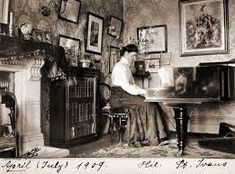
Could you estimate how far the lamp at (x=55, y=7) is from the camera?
64.5 inches

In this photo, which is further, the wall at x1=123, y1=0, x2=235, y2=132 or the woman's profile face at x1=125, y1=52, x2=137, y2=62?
the woman's profile face at x1=125, y1=52, x2=137, y2=62

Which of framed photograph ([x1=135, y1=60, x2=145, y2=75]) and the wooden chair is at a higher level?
framed photograph ([x1=135, y1=60, x2=145, y2=75])

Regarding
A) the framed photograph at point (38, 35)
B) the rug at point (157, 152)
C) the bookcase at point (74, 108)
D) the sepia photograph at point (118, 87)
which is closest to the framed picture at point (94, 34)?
the sepia photograph at point (118, 87)

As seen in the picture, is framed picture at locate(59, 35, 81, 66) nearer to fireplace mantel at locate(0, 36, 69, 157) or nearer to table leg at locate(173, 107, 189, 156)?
fireplace mantel at locate(0, 36, 69, 157)

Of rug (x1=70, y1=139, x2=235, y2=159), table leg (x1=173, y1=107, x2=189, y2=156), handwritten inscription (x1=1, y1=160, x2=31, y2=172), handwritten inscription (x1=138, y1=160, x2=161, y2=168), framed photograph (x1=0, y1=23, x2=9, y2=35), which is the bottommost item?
handwritten inscription (x1=1, y1=160, x2=31, y2=172)

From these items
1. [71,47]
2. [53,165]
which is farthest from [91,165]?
[71,47]

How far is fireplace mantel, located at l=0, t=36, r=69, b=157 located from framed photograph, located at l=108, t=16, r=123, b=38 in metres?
0.27

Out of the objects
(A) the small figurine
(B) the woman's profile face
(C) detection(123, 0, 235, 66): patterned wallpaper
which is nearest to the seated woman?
(B) the woman's profile face

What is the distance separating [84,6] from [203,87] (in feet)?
2.22

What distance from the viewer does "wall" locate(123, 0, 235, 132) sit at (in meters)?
1.45

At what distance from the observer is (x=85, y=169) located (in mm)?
1521

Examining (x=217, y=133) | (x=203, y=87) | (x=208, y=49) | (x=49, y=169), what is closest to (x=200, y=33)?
(x=208, y=49)

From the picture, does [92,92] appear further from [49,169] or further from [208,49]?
[208,49]

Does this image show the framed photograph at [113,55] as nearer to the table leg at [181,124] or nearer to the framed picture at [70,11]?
the framed picture at [70,11]
